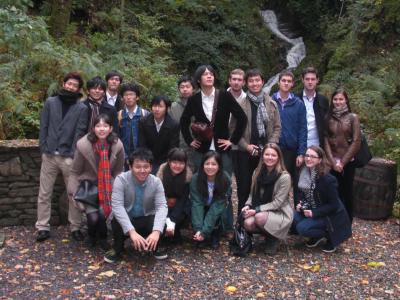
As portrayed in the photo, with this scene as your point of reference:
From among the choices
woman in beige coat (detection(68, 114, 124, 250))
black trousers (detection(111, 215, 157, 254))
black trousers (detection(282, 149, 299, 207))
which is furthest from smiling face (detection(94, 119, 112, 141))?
black trousers (detection(282, 149, 299, 207))

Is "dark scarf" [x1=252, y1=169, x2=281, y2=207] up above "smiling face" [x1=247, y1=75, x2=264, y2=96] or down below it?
below

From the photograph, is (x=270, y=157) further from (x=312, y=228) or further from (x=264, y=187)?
(x=312, y=228)

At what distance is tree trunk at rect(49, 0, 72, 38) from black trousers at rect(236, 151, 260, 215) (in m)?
8.20

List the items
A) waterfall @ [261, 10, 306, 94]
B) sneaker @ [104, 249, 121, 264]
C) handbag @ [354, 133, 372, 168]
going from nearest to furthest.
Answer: sneaker @ [104, 249, 121, 264] < handbag @ [354, 133, 372, 168] < waterfall @ [261, 10, 306, 94]

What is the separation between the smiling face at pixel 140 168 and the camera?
4824mm

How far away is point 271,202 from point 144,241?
1553 millimetres

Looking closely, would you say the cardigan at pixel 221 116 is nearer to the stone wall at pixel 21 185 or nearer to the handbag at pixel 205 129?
the handbag at pixel 205 129

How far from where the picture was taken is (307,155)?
5.45 metres

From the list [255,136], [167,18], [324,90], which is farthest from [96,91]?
[167,18]

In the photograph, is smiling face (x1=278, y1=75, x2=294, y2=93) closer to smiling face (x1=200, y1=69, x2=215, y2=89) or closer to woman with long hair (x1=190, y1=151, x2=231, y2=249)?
smiling face (x1=200, y1=69, x2=215, y2=89)

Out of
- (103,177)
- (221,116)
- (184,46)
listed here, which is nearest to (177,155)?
(221,116)

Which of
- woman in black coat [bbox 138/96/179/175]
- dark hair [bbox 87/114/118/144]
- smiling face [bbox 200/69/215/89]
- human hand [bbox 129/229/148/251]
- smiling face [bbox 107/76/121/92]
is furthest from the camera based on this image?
smiling face [bbox 107/76/121/92]

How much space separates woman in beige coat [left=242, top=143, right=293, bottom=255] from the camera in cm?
527

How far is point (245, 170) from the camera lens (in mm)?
5730
